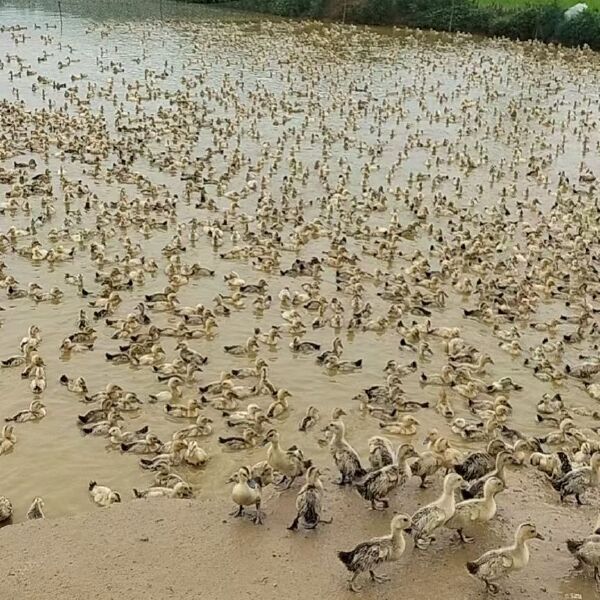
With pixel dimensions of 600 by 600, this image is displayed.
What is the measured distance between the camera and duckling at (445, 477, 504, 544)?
11.2 meters

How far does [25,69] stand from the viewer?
44000mm

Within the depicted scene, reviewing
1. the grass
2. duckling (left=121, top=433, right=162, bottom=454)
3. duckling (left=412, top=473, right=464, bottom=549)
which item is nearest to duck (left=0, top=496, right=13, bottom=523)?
duckling (left=121, top=433, right=162, bottom=454)

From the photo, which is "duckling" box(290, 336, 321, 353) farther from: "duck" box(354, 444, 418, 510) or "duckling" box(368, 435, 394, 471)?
"duck" box(354, 444, 418, 510)

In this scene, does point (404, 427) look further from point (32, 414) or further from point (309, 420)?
point (32, 414)

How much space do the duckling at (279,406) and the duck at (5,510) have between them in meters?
4.87

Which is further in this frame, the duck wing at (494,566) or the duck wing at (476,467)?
the duck wing at (476,467)

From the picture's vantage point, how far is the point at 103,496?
1285 centimetres

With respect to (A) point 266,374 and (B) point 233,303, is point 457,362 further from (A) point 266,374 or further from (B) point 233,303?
(B) point 233,303

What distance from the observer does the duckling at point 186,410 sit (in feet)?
51.4

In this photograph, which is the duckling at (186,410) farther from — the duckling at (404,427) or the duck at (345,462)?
the duck at (345,462)

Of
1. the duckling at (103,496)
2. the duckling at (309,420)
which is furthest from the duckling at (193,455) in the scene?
the duckling at (309,420)

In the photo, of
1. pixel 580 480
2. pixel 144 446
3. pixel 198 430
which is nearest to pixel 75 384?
pixel 144 446

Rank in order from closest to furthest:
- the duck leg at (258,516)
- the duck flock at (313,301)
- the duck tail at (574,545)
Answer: the duck tail at (574,545) < the duck leg at (258,516) < the duck flock at (313,301)

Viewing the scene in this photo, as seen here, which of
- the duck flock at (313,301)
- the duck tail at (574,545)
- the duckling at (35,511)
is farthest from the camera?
the duck flock at (313,301)
